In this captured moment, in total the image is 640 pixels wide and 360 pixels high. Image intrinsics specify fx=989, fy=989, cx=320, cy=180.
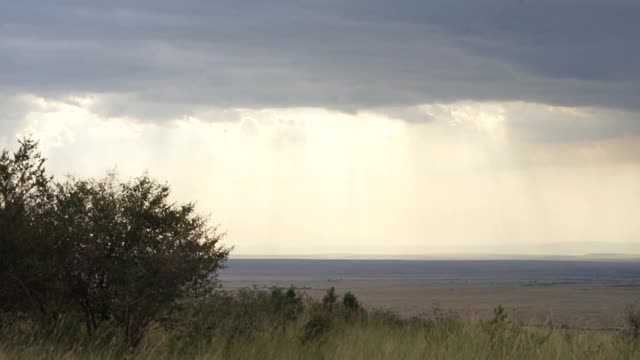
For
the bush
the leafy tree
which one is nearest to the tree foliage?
the leafy tree

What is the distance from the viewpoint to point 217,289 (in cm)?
1638

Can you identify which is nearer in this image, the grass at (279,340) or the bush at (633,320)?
the grass at (279,340)

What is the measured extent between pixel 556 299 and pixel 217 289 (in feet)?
292

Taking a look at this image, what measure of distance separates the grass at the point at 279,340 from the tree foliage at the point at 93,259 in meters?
0.33

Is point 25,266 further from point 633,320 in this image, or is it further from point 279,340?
point 633,320

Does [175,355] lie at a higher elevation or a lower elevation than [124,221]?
lower

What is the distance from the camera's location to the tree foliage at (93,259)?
14.7 meters

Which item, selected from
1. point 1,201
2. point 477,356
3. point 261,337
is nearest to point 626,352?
point 477,356

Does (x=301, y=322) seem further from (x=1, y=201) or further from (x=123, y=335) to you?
(x=1, y=201)

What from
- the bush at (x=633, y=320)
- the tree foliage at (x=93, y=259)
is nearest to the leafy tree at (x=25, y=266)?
the tree foliage at (x=93, y=259)

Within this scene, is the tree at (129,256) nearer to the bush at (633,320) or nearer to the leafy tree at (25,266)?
the leafy tree at (25,266)

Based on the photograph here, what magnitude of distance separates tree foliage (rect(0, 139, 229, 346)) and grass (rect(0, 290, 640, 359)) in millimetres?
328

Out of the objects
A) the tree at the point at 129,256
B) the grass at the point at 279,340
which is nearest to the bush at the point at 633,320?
the grass at the point at 279,340

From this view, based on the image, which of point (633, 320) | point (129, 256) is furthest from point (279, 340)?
point (633, 320)
